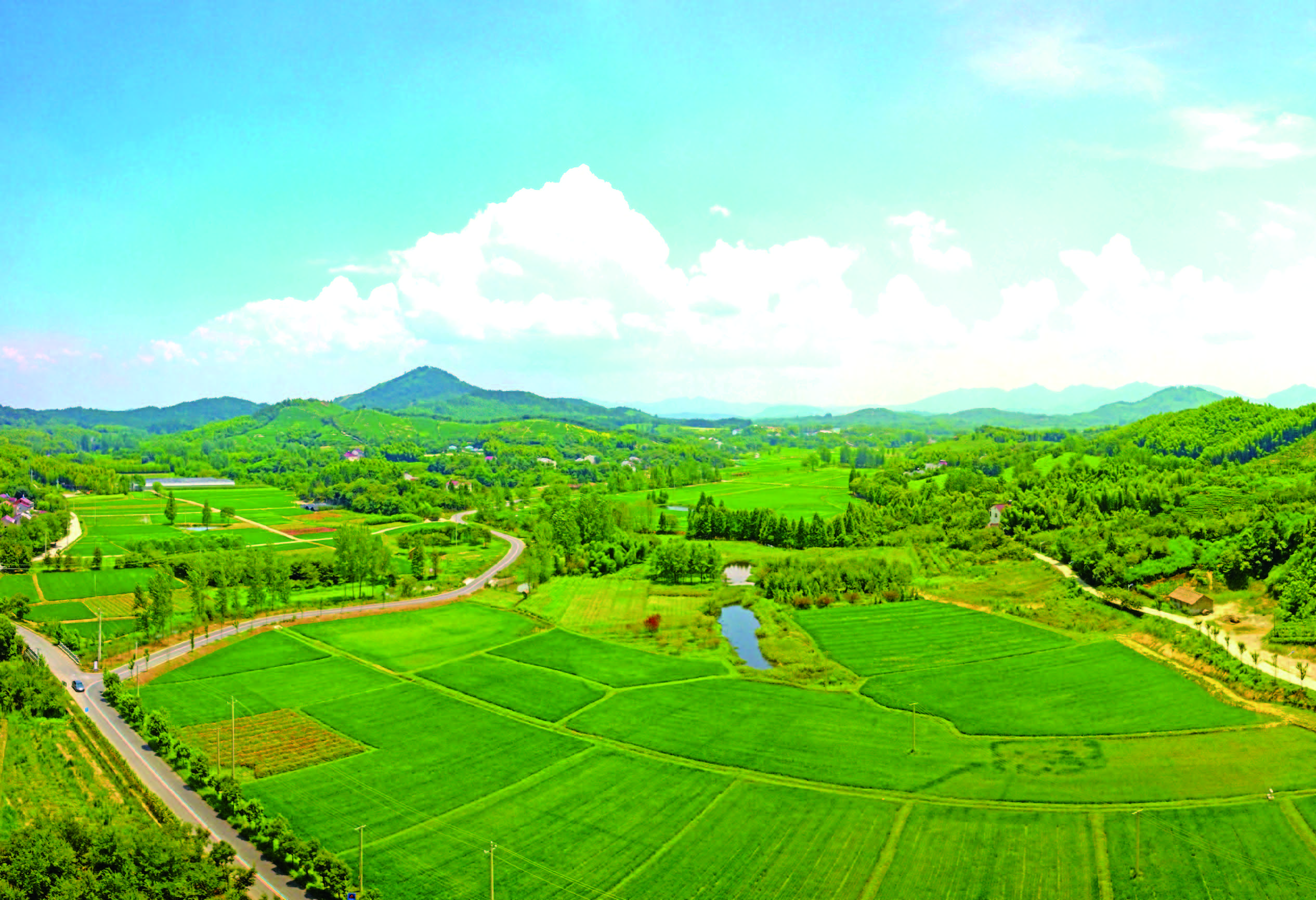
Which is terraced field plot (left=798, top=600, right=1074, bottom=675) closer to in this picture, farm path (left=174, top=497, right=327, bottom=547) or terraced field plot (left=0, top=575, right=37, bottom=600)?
farm path (left=174, top=497, right=327, bottom=547)

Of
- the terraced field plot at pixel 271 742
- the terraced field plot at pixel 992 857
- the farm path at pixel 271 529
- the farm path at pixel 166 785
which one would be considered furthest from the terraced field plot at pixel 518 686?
the farm path at pixel 271 529

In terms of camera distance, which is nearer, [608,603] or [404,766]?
[404,766]

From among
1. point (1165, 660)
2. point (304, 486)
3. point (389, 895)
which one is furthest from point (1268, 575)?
point (304, 486)

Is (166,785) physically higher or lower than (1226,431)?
lower

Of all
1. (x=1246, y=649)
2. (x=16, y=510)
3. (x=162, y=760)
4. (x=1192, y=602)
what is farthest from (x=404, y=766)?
(x=16, y=510)

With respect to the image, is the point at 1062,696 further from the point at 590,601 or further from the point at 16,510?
the point at 16,510

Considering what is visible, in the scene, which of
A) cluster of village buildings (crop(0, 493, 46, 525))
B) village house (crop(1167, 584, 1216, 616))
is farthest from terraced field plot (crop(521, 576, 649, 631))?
cluster of village buildings (crop(0, 493, 46, 525))
